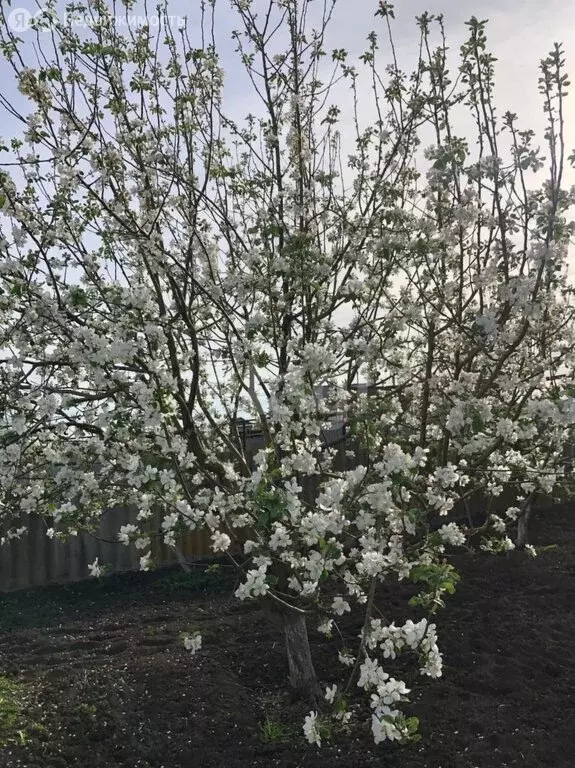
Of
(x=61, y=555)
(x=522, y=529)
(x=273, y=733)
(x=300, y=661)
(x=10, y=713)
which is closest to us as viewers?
(x=273, y=733)

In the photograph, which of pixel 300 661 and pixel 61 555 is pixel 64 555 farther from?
pixel 300 661

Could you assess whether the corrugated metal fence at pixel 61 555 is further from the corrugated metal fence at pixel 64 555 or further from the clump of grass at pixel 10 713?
the clump of grass at pixel 10 713

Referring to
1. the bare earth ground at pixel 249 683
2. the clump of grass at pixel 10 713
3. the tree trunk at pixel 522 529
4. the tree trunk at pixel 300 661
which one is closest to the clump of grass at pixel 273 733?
the bare earth ground at pixel 249 683

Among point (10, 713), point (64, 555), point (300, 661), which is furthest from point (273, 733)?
point (64, 555)

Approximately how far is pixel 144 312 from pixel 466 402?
167 centimetres

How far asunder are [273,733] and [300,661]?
52cm

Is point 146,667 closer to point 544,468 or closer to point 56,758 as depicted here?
point 56,758

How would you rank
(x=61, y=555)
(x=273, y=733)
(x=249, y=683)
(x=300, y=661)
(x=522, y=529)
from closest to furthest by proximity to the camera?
(x=273, y=733) < (x=300, y=661) < (x=249, y=683) < (x=522, y=529) < (x=61, y=555)

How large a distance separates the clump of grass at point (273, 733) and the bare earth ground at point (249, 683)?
1.2 inches

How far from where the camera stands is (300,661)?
438 centimetres

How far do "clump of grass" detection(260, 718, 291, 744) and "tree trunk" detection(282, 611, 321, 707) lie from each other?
0.34 meters

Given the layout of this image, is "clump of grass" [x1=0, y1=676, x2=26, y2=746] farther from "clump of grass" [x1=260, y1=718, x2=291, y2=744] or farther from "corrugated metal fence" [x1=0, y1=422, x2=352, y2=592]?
"corrugated metal fence" [x1=0, y1=422, x2=352, y2=592]

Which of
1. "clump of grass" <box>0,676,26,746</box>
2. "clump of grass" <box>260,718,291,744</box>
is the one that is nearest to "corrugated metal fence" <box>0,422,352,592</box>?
"clump of grass" <box>0,676,26,746</box>

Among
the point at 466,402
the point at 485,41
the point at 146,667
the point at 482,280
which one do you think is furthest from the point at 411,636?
the point at 485,41
